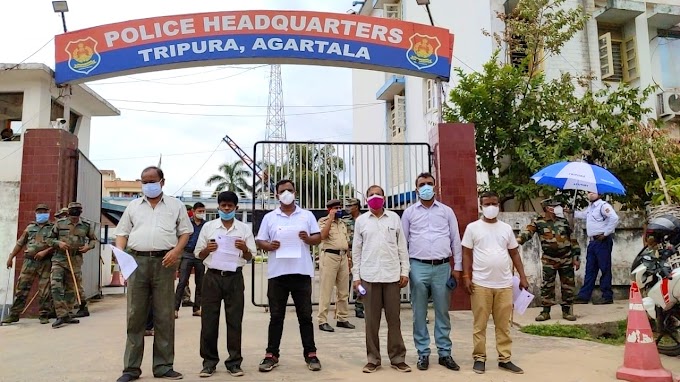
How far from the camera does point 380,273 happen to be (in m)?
4.96

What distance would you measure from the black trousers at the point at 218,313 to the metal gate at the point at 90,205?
5.26 metres

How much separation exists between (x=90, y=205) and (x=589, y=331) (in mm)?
8593

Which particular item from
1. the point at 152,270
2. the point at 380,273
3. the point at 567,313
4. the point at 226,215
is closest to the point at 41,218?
the point at 152,270

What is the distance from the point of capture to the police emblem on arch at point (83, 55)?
27.8 ft

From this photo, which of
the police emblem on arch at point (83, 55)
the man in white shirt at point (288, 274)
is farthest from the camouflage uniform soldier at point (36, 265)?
the man in white shirt at point (288, 274)

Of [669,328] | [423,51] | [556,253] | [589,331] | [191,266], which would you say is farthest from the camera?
[423,51]

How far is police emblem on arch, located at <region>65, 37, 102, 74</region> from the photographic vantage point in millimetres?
8469

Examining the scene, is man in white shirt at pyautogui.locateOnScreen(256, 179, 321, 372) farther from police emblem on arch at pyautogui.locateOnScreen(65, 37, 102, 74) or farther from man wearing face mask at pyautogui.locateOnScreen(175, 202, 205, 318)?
police emblem on arch at pyautogui.locateOnScreen(65, 37, 102, 74)

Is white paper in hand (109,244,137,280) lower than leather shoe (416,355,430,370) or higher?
higher

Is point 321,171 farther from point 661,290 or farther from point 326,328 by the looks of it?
point 661,290

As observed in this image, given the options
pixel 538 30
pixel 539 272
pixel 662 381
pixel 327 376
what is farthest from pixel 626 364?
pixel 538 30

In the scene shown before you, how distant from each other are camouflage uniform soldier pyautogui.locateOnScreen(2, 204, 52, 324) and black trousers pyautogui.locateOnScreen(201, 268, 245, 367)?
4.12 metres

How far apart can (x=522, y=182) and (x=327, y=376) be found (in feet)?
21.1

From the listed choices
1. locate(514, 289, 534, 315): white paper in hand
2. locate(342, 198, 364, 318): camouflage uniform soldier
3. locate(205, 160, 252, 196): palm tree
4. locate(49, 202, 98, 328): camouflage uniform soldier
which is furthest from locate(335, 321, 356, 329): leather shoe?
locate(205, 160, 252, 196): palm tree
